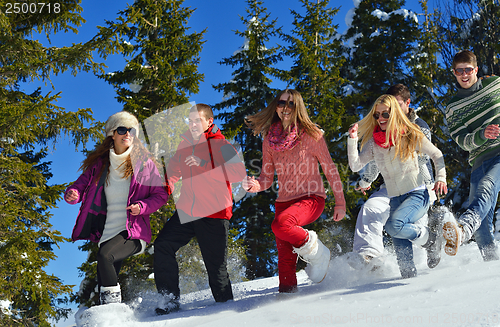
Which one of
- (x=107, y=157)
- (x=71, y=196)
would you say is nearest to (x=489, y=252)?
(x=107, y=157)

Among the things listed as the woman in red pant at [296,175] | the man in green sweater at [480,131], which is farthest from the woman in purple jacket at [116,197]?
the man in green sweater at [480,131]

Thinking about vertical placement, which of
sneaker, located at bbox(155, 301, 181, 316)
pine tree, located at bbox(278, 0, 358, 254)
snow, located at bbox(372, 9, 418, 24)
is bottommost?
sneaker, located at bbox(155, 301, 181, 316)

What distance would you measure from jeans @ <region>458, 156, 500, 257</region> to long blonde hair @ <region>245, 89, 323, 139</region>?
1546 millimetres

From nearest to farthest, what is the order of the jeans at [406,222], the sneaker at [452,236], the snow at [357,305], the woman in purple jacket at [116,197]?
the snow at [357,305]
the sneaker at [452,236]
the woman in purple jacket at [116,197]
the jeans at [406,222]

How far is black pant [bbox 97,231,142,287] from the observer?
3.39 metres

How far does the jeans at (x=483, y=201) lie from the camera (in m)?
3.38

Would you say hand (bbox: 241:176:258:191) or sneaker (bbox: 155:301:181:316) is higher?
hand (bbox: 241:176:258:191)

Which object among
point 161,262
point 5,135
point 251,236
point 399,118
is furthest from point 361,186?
point 251,236

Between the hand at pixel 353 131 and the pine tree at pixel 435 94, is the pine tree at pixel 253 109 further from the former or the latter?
the hand at pixel 353 131

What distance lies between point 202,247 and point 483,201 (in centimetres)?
273

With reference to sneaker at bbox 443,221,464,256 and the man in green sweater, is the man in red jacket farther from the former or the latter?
the man in green sweater

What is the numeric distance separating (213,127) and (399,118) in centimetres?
191

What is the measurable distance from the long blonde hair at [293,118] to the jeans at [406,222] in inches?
40.5

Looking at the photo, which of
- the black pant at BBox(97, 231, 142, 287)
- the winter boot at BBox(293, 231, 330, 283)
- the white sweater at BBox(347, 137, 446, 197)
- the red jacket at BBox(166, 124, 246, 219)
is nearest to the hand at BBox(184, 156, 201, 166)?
the red jacket at BBox(166, 124, 246, 219)
